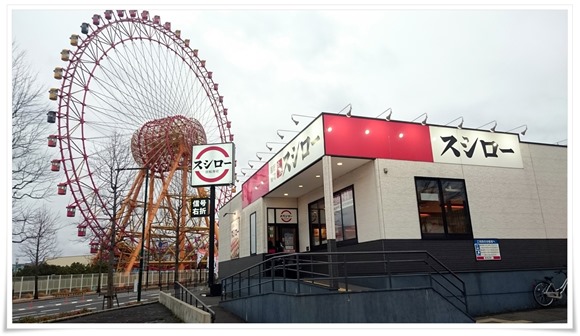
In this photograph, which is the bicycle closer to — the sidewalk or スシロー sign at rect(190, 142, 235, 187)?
the sidewalk

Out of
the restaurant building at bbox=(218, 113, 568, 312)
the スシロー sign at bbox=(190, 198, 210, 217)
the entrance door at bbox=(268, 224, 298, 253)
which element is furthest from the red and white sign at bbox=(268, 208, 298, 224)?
the スシロー sign at bbox=(190, 198, 210, 217)

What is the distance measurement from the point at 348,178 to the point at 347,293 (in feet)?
19.1

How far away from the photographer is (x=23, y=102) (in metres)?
10.6

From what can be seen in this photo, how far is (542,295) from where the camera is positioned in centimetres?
1209

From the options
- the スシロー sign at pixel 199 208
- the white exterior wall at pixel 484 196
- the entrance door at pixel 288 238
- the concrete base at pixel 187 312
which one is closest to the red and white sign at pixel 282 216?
the entrance door at pixel 288 238

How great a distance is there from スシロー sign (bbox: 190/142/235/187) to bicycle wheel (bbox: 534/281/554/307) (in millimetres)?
11078

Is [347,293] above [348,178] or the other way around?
the other way around

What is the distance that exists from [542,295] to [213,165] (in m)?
12.3

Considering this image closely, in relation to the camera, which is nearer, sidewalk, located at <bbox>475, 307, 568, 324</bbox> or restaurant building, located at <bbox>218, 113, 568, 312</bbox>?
sidewalk, located at <bbox>475, 307, 568, 324</bbox>

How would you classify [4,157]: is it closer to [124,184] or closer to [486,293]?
[486,293]

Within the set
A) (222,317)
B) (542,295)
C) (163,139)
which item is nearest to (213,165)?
(222,317)

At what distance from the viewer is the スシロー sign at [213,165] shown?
15109 millimetres

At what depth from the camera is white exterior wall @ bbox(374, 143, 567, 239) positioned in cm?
1170

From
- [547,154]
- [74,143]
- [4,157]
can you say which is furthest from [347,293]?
[74,143]
